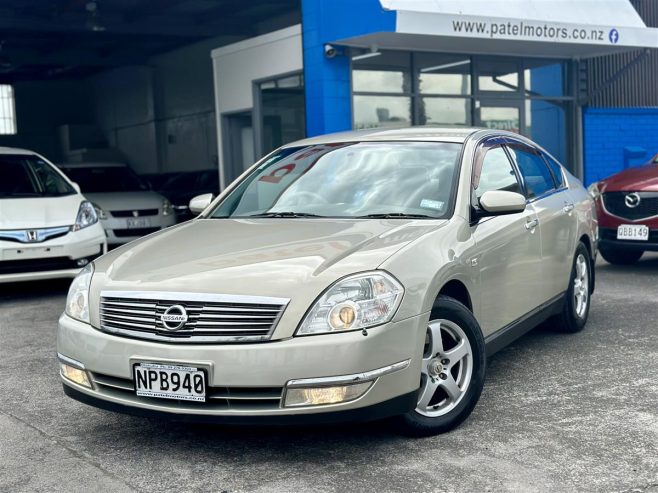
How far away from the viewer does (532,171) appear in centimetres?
593

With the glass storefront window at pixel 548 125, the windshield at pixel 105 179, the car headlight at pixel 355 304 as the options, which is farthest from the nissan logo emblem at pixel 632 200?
the windshield at pixel 105 179

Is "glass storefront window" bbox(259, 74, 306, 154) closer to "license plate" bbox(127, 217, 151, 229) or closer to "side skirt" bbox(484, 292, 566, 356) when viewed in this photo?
"license plate" bbox(127, 217, 151, 229)

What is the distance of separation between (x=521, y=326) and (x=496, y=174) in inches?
37.1

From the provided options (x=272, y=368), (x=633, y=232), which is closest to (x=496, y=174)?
(x=272, y=368)

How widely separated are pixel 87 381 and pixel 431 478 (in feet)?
5.39

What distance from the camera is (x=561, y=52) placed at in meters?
14.8

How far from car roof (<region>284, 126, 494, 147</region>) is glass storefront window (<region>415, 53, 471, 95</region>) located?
27.2 feet

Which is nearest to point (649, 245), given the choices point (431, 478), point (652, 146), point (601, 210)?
point (601, 210)

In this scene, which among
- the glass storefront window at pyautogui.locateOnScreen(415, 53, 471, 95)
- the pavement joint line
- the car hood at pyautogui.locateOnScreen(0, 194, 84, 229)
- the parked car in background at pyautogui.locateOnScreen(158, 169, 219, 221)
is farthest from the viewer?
the parked car in background at pyautogui.locateOnScreen(158, 169, 219, 221)

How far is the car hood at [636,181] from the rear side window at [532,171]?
3.56 m

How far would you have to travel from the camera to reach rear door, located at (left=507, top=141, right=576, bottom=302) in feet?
18.6

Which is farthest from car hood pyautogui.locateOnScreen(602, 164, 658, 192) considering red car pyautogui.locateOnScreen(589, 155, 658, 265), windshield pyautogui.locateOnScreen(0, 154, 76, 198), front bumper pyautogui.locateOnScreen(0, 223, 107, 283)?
windshield pyautogui.locateOnScreen(0, 154, 76, 198)

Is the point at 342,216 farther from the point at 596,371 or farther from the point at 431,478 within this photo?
the point at 596,371

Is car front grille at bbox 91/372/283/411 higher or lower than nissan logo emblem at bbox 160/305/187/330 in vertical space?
lower
